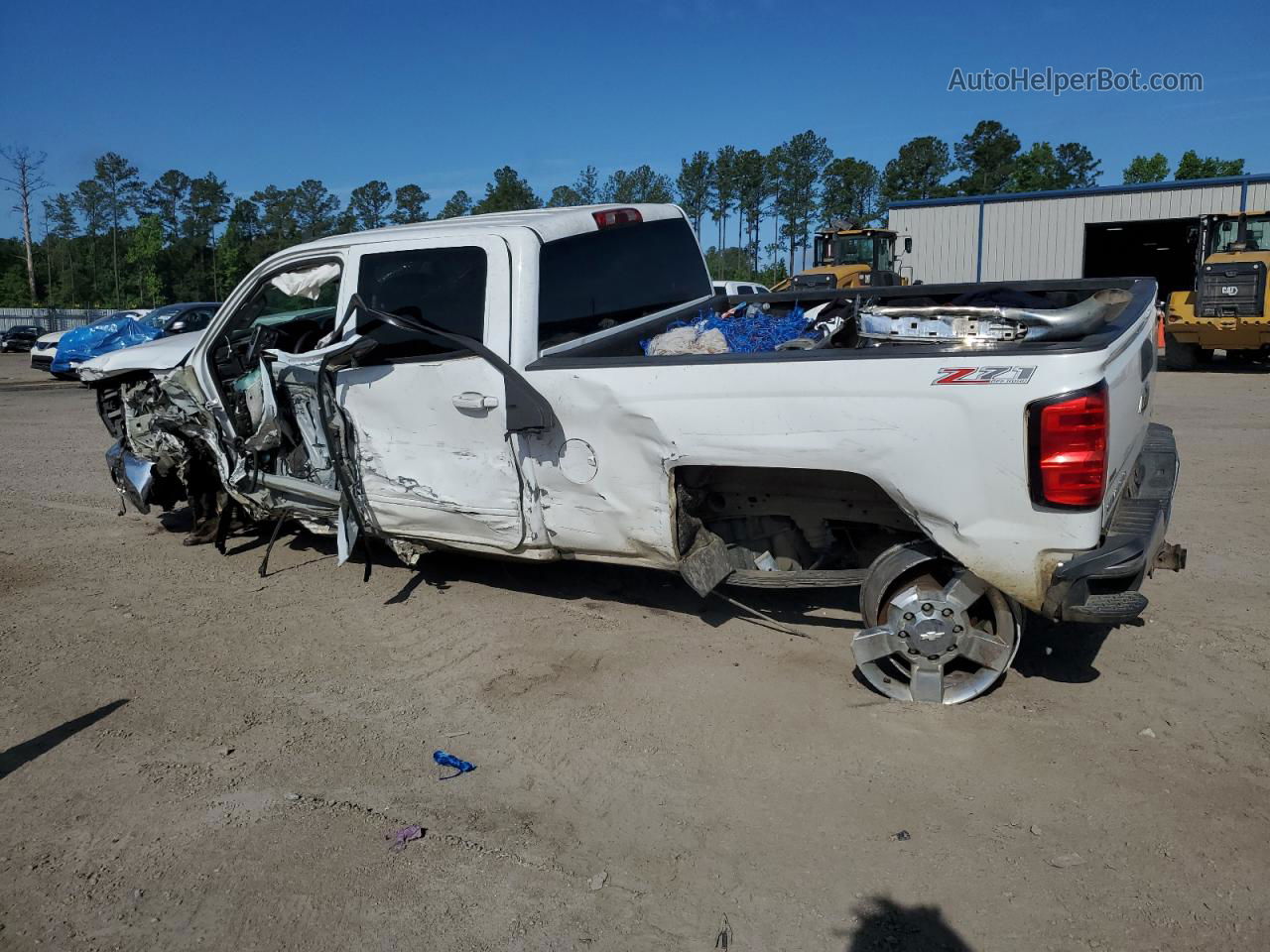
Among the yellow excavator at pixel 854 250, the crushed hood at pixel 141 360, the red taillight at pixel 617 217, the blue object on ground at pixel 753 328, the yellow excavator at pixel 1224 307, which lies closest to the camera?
the blue object on ground at pixel 753 328

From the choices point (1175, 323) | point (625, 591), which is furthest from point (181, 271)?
point (625, 591)

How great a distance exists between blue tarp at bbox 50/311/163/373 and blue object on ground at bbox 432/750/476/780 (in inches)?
606

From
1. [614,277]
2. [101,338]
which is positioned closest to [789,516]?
[614,277]

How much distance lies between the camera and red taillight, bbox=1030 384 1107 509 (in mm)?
3174

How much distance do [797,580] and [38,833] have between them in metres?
2.96

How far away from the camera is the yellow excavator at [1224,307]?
55.4 ft

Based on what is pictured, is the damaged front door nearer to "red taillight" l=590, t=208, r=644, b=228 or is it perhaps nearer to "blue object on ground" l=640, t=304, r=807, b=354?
"red taillight" l=590, t=208, r=644, b=228

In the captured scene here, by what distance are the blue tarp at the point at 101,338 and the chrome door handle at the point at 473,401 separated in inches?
565

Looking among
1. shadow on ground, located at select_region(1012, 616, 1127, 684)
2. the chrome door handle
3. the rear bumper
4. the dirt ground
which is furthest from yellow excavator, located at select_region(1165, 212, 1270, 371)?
the chrome door handle

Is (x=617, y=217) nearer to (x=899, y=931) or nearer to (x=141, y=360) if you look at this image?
(x=141, y=360)

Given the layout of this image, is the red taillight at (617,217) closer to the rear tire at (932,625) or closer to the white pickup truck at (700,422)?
the white pickup truck at (700,422)

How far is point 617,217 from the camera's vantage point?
511cm

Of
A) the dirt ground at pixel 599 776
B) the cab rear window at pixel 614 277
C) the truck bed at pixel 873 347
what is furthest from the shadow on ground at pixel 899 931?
the cab rear window at pixel 614 277

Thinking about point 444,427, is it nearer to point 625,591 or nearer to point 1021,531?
point 625,591
